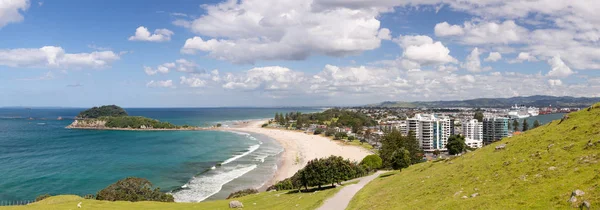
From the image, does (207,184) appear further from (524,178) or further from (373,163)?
(524,178)

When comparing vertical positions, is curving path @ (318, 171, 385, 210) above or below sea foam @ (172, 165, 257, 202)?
above

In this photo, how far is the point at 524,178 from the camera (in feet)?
78.4

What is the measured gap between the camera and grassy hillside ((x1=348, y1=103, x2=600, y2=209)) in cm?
1992

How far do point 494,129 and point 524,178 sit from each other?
14479 cm

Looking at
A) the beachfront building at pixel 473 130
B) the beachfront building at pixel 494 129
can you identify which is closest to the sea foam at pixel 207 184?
the beachfront building at pixel 473 130

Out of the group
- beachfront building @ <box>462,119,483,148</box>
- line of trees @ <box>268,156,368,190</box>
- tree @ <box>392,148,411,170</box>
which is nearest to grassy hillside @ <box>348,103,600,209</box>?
line of trees @ <box>268,156,368,190</box>

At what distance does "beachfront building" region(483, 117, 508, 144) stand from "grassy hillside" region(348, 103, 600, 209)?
12859 cm

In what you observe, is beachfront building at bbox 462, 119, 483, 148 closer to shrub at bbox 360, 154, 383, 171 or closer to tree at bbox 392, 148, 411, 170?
shrub at bbox 360, 154, 383, 171

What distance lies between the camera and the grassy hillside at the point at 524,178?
1992 cm

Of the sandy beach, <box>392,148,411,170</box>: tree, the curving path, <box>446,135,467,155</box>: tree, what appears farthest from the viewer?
<box>446,135,467,155</box>: tree

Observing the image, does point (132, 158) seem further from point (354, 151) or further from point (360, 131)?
point (360, 131)

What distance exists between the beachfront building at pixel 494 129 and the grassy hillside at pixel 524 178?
12859cm

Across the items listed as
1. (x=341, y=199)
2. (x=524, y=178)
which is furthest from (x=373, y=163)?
(x=524, y=178)

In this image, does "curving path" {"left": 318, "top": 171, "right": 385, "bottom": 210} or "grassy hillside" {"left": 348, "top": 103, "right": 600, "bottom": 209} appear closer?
"grassy hillside" {"left": 348, "top": 103, "right": 600, "bottom": 209}
